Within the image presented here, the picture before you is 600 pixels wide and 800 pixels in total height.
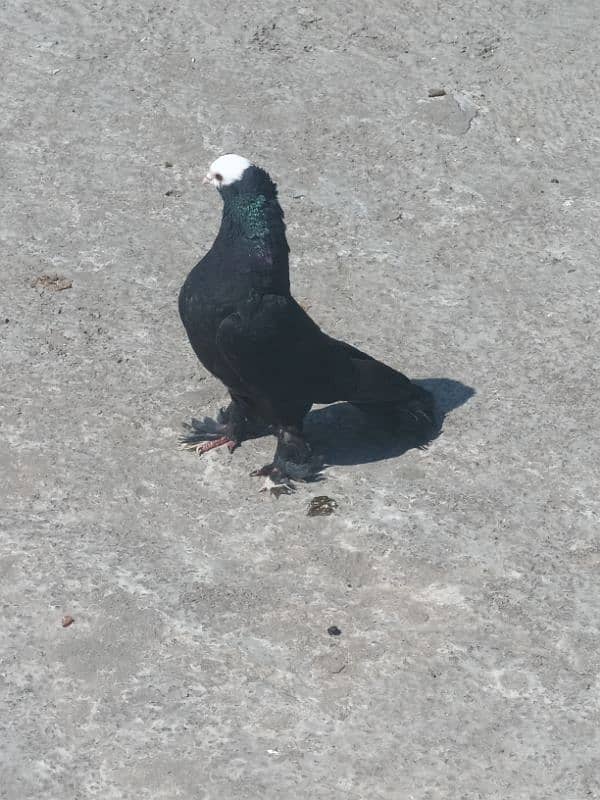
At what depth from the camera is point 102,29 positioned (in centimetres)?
1013

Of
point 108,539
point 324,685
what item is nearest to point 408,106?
point 108,539

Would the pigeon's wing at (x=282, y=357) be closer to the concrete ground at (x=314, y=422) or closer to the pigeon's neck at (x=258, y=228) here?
the pigeon's neck at (x=258, y=228)

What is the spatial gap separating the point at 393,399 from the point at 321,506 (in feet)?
2.55

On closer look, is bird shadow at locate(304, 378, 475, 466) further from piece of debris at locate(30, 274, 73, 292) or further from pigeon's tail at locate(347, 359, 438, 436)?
piece of debris at locate(30, 274, 73, 292)

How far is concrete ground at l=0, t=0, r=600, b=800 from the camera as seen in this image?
5.20 m

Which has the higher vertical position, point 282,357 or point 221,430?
point 282,357

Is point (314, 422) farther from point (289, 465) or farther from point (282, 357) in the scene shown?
point (282, 357)

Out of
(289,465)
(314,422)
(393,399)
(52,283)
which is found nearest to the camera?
(289,465)

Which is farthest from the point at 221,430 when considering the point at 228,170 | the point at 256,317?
the point at 228,170

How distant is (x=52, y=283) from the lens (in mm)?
7934

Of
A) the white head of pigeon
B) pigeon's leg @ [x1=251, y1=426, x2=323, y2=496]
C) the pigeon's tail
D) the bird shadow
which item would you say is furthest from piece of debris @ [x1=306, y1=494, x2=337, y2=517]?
the white head of pigeon

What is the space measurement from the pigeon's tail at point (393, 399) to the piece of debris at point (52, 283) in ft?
7.03

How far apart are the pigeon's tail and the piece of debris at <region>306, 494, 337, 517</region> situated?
615 millimetres

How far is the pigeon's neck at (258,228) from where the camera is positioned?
6.25 meters
